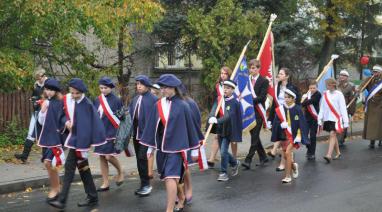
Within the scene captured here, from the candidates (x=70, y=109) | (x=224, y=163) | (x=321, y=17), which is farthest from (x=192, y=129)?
(x=321, y=17)

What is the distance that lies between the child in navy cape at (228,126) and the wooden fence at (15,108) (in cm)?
634

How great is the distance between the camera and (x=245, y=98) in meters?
10.9

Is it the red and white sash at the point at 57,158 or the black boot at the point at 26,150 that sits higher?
the red and white sash at the point at 57,158

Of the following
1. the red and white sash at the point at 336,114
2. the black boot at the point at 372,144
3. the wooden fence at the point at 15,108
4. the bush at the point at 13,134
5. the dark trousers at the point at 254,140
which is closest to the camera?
the dark trousers at the point at 254,140

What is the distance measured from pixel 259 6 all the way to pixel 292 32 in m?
1.32

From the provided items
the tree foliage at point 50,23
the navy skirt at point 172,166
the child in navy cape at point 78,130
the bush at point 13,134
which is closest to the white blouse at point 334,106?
the tree foliage at point 50,23

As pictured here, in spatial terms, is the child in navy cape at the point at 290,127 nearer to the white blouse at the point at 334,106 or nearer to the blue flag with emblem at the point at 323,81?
the white blouse at the point at 334,106

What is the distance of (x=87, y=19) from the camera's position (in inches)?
474

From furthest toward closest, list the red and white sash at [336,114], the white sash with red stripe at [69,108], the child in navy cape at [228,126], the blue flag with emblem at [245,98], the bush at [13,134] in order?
the bush at [13,134] < the red and white sash at [336,114] < the blue flag with emblem at [245,98] < the child in navy cape at [228,126] < the white sash with red stripe at [69,108]

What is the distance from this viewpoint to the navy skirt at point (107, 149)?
28.9ft

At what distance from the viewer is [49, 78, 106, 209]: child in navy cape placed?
770cm

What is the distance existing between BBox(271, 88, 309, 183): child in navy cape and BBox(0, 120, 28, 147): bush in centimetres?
624

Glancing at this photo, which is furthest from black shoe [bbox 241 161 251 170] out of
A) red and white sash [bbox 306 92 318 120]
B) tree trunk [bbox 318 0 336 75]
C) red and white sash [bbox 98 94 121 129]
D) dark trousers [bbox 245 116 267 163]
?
tree trunk [bbox 318 0 336 75]

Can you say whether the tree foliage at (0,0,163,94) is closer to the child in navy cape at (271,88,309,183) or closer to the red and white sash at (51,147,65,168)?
the red and white sash at (51,147,65,168)
